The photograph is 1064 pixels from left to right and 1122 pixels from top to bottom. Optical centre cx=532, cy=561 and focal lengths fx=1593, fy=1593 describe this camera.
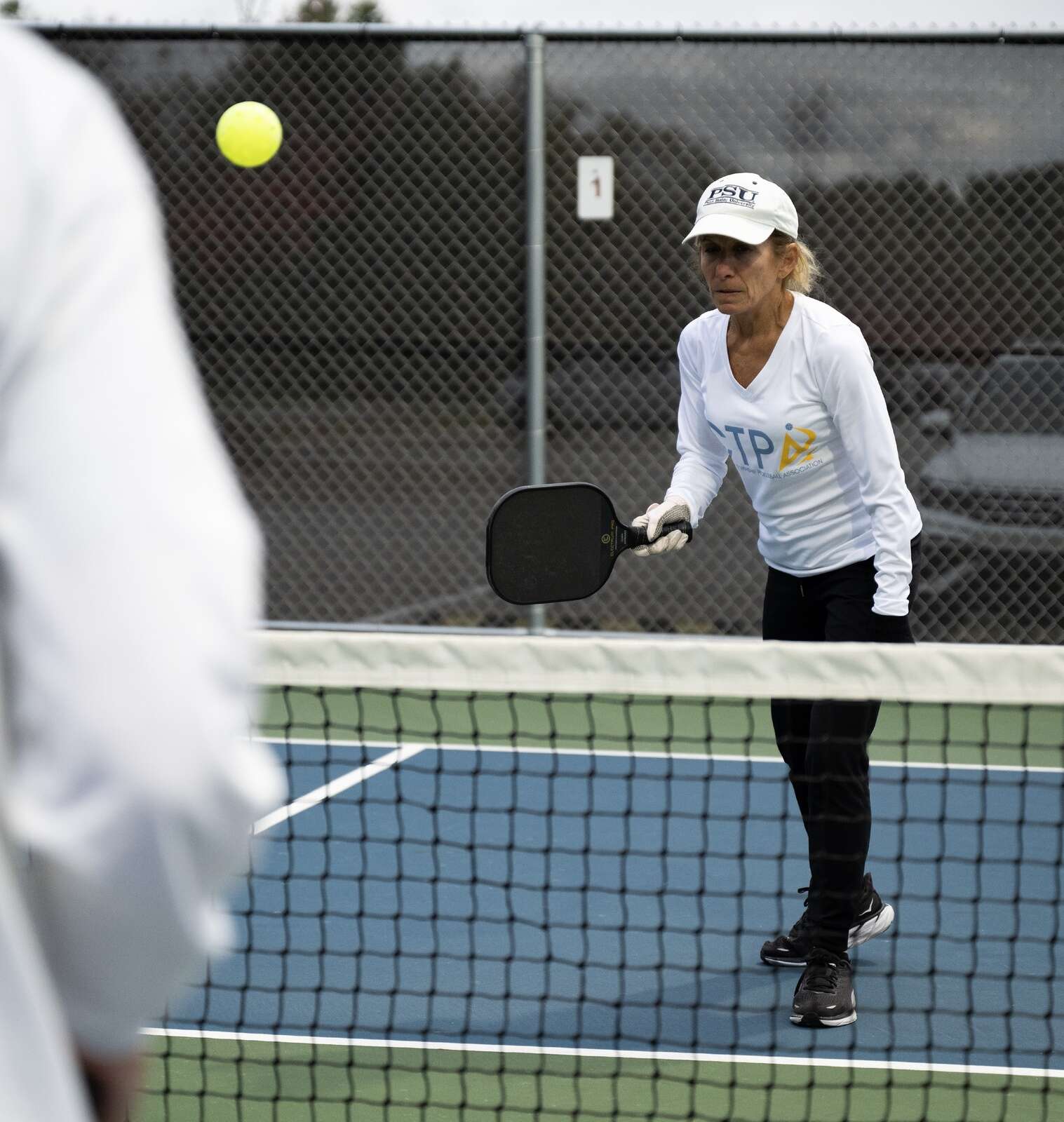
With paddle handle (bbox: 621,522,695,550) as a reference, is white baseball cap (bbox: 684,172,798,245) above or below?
above

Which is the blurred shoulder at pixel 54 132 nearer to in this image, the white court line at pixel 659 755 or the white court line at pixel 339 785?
the white court line at pixel 339 785

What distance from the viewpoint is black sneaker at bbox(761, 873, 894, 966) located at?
3.70 metres

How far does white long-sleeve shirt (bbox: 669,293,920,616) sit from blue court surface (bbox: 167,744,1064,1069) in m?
0.53

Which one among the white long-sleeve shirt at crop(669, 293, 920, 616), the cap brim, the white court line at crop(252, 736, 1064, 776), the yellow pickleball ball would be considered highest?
the yellow pickleball ball

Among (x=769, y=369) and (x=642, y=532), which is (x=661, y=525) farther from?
(x=769, y=369)

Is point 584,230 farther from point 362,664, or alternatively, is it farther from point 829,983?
point 362,664

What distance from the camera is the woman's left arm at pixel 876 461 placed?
334 centimetres

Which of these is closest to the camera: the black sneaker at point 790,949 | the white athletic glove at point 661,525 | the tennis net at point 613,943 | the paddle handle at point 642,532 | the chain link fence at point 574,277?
the tennis net at point 613,943

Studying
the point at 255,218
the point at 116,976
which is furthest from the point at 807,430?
the point at 255,218

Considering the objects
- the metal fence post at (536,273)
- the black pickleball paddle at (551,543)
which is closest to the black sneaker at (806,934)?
the black pickleball paddle at (551,543)

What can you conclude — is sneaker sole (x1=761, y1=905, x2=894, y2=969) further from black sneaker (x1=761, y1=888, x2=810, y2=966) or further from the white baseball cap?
the white baseball cap

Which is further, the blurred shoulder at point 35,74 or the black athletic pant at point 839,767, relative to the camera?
the black athletic pant at point 839,767

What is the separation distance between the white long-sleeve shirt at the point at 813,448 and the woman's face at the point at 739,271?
0.12 meters

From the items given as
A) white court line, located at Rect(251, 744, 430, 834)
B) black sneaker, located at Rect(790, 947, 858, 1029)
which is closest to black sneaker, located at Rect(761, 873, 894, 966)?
black sneaker, located at Rect(790, 947, 858, 1029)
